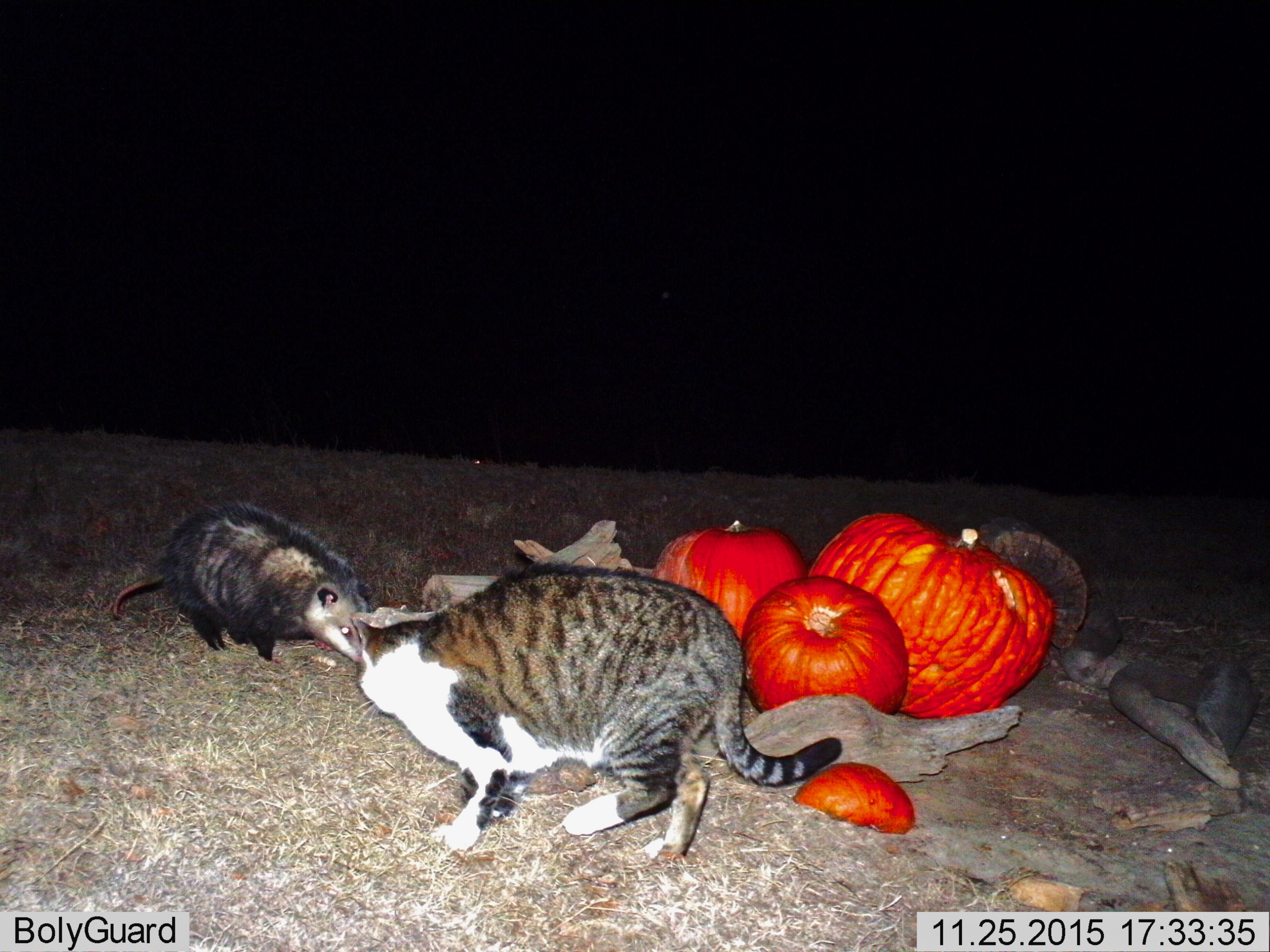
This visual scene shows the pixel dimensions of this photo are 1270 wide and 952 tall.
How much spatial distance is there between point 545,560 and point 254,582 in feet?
5.36

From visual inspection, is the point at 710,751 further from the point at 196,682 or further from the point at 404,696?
the point at 196,682

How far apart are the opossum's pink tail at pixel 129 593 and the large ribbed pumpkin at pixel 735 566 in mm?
2883

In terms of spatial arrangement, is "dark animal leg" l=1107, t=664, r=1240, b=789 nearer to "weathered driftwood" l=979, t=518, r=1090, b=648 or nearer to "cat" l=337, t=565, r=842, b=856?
"weathered driftwood" l=979, t=518, r=1090, b=648

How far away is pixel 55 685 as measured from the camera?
4230 millimetres

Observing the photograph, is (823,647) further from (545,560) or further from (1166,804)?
(545,560)

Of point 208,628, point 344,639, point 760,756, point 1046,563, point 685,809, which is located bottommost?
point 208,628

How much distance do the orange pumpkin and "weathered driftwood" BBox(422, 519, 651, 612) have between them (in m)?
0.94

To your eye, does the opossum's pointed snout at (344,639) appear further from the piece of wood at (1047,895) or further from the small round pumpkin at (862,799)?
the piece of wood at (1047,895)

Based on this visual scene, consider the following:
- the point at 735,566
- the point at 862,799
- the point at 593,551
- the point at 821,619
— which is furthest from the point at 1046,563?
the point at 593,551

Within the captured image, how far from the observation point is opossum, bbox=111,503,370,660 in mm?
5203

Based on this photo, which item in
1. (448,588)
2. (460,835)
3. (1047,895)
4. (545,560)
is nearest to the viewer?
(1047,895)

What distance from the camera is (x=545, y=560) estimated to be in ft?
16.8

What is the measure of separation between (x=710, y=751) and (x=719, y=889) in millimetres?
1049

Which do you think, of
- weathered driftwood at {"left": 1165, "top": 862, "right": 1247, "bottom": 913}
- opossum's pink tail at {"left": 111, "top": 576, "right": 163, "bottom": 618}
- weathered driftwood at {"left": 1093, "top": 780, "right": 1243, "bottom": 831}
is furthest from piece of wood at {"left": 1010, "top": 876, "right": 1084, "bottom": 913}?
opossum's pink tail at {"left": 111, "top": 576, "right": 163, "bottom": 618}
